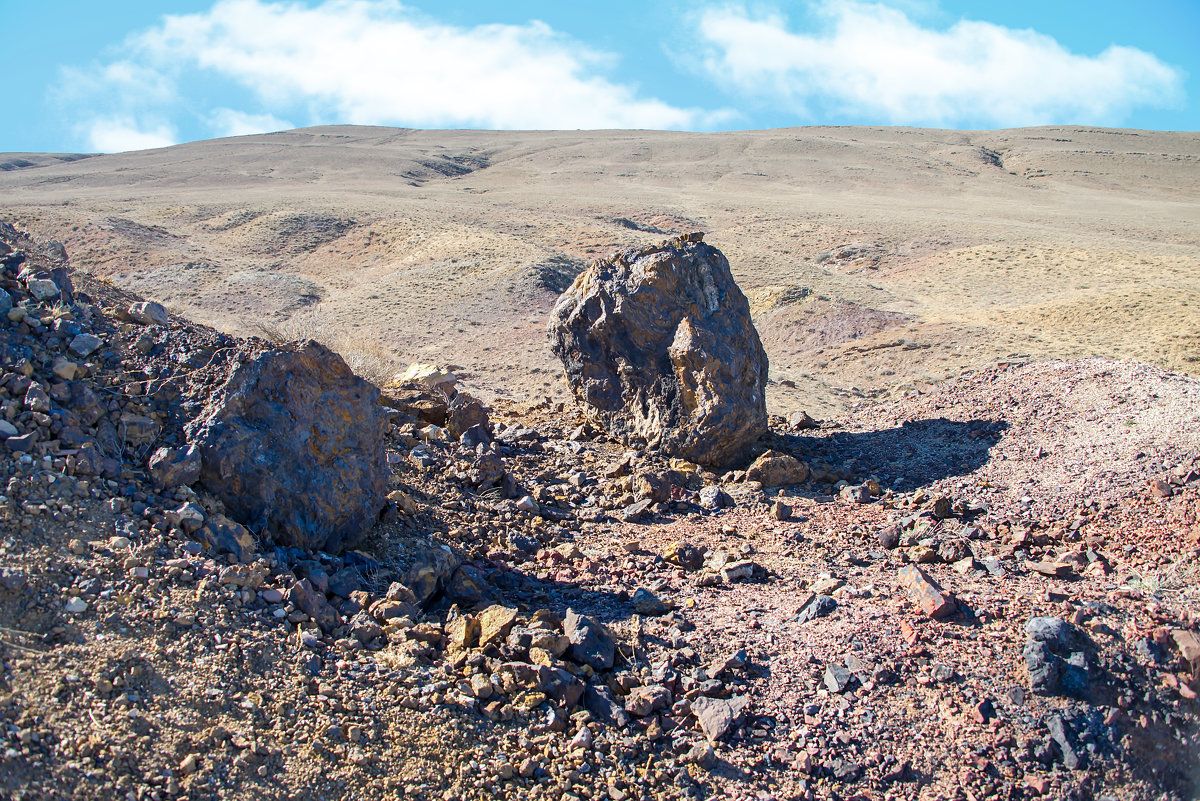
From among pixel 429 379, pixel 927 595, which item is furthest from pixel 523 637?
pixel 429 379

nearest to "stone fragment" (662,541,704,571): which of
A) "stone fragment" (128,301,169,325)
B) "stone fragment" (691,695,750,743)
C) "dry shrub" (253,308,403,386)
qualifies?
"stone fragment" (691,695,750,743)

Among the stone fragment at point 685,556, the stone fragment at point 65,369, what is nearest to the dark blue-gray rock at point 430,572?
the stone fragment at point 685,556

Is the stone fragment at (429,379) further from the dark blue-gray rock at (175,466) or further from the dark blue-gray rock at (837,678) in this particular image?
the dark blue-gray rock at (837,678)

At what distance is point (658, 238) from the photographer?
25.4 metres

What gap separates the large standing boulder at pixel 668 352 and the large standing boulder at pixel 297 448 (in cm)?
A: 375

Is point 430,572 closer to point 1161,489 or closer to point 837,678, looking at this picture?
point 837,678

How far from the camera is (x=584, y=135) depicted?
69.2m

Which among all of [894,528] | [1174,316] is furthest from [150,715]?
[1174,316]

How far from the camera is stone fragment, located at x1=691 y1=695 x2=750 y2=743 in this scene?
3639 mm

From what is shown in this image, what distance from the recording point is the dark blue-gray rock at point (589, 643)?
4.05 m

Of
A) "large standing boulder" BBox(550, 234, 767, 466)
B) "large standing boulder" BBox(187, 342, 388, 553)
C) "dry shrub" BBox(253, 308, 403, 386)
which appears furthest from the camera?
"dry shrub" BBox(253, 308, 403, 386)

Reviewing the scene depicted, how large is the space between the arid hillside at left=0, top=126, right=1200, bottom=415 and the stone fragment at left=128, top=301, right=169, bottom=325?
500 cm

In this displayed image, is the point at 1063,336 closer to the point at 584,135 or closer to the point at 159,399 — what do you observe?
the point at 159,399

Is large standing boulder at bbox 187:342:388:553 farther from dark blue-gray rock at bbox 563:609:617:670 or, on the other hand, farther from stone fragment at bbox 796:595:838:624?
stone fragment at bbox 796:595:838:624
